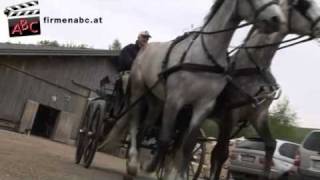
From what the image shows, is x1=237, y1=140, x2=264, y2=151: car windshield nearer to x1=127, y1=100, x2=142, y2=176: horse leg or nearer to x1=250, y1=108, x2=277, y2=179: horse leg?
x1=127, y1=100, x2=142, y2=176: horse leg

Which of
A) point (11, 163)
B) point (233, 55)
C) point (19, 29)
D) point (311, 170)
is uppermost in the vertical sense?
point (19, 29)

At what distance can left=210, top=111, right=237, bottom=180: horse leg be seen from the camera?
395 inches

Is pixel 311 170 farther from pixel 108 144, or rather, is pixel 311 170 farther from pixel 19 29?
pixel 19 29

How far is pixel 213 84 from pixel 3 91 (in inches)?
1020

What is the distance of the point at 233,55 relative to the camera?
10.3m

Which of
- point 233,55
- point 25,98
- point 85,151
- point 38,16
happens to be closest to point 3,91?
point 25,98

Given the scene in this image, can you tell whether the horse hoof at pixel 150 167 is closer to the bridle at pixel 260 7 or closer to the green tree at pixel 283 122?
the bridle at pixel 260 7

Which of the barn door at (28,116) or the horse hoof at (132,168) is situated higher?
the barn door at (28,116)

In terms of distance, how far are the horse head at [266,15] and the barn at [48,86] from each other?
2494 cm

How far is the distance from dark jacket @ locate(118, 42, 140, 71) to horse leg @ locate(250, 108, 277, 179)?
335 centimetres

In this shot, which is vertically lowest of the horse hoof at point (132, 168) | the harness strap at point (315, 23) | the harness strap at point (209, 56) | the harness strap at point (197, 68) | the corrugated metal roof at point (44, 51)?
the horse hoof at point (132, 168)

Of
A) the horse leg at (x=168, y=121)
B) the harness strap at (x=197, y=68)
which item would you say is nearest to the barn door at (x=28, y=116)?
the horse leg at (x=168, y=121)

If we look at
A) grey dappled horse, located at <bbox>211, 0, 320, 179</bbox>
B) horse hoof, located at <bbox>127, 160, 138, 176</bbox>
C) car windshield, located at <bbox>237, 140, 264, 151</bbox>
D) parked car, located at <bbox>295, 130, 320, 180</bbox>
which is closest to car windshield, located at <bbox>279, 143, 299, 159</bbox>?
car windshield, located at <bbox>237, 140, 264, 151</bbox>

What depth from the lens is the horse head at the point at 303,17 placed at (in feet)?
29.5
